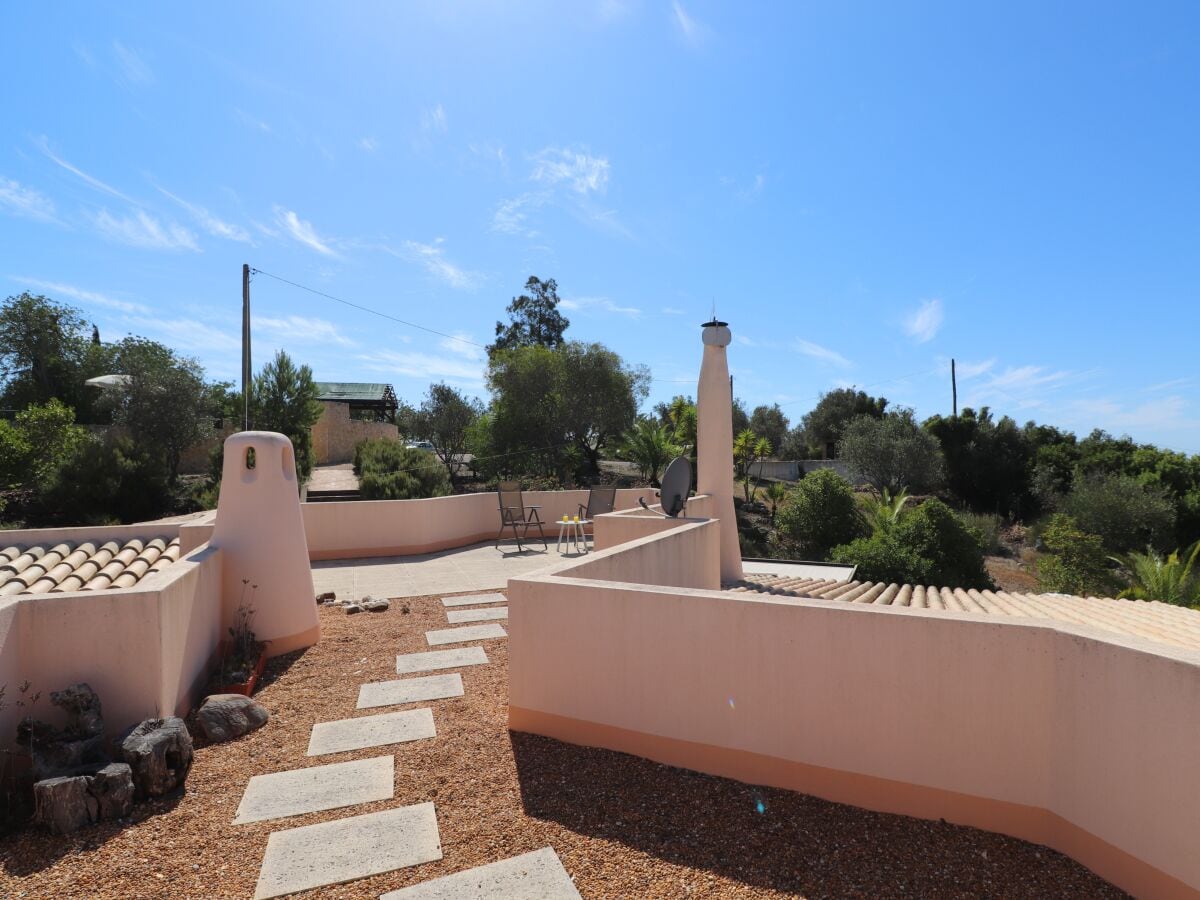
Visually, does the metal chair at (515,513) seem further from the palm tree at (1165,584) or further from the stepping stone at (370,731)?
the palm tree at (1165,584)

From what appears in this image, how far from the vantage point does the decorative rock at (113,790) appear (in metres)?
2.76

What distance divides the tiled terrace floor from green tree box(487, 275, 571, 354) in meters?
29.6

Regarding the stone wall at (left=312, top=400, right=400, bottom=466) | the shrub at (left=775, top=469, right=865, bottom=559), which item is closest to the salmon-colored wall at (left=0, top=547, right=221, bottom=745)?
the shrub at (left=775, top=469, right=865, bottom=559)

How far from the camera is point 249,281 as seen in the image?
14.9 meters

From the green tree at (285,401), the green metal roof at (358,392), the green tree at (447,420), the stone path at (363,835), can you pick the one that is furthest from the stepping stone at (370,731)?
the green metal roof at (358,392)

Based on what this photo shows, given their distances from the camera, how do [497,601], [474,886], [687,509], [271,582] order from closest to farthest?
[474,886]
[271,582]
[497,601]
[687,509]

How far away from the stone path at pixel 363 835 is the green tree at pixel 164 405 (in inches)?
861

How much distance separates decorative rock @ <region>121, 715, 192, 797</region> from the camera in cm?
296

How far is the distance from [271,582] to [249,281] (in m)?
12.6

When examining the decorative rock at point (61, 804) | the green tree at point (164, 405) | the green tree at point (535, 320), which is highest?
the green tree at point (535, 320)

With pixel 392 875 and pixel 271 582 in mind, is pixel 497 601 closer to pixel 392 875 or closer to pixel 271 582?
pixel 271 582

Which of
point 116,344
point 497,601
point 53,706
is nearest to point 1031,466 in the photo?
point 497,601

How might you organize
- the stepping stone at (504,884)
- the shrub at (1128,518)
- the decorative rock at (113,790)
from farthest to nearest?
the shrub at (1128,518) → the decorative rock at (113,790) → the stepping stone at (504,884)

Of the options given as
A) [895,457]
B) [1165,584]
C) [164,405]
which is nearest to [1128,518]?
[895,457]
